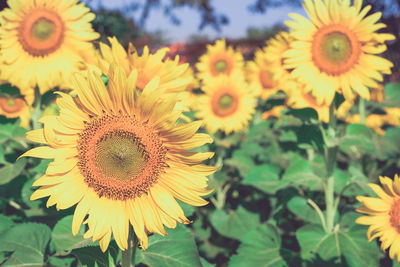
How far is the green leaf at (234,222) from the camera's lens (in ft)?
10.1

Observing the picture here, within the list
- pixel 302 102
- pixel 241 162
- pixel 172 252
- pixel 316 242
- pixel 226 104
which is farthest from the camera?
pixel 226 104

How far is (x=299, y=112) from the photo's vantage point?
228 cm

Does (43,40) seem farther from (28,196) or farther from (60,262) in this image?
(60,262)

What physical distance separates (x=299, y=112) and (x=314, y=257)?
0.88 meters

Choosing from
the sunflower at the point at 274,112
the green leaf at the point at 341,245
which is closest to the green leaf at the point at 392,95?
the sunflower at the point at 274,112

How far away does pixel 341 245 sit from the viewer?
2.19 metres

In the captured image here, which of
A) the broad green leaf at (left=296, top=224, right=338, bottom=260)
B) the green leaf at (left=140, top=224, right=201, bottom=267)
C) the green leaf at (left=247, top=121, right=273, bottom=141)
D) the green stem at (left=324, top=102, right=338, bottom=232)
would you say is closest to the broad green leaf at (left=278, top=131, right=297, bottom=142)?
the green leaf at (left=247, top=121, right=273, bottom=141)

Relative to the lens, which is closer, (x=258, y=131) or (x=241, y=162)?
(x=241, y=162)

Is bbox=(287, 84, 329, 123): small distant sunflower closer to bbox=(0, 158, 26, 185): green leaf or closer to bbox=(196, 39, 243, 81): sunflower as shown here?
bbox=(196, 39, 243, 81): sunflower

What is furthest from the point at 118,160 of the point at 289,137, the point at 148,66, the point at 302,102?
the point at 289,137

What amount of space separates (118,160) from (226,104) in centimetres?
256

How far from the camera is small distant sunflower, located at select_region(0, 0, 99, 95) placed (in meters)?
2.10

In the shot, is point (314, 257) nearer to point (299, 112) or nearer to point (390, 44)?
point (299, 112)

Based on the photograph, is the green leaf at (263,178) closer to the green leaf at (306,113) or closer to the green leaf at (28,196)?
the green leaf at (306,113)
